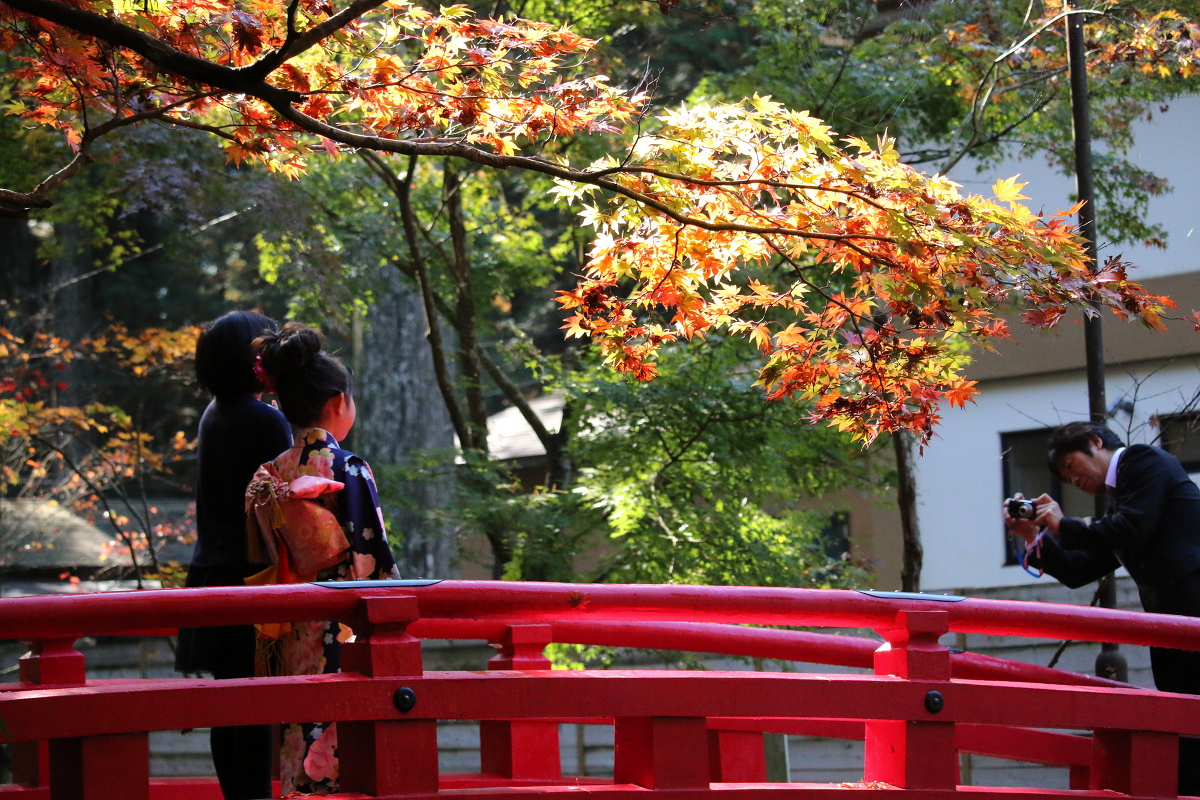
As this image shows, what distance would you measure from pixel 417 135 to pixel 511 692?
2.35m

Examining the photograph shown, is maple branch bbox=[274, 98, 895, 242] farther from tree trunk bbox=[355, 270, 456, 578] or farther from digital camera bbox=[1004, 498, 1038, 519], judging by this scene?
tree trunk bbox=[355, 270, 456, 578]

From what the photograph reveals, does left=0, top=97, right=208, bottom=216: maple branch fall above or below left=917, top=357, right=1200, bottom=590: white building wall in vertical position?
above

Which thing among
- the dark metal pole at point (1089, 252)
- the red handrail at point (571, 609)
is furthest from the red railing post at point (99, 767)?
the dark metal pole at point (1089, 252)

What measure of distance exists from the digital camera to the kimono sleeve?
244cm

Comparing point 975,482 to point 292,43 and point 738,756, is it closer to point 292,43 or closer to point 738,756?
point 738,756

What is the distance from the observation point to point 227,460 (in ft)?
11.5

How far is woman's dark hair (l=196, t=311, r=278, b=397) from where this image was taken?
3514 mm

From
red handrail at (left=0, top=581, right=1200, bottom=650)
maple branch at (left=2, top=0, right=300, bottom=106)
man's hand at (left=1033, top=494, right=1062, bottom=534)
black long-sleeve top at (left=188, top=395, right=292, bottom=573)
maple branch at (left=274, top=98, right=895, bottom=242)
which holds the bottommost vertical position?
red handrail at (left=0, top=581, right=1200, bottom=650)

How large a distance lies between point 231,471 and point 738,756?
7.39 ft

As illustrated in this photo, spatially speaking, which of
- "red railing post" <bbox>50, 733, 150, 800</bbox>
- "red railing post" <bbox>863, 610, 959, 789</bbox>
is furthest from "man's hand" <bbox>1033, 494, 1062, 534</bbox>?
"red railing post" <bbox>50, 733, 150, 800</bbox>

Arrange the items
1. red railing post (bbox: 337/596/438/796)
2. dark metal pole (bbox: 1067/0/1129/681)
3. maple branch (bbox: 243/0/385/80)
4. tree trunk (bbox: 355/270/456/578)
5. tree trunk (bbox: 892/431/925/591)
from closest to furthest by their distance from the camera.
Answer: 1. red railing post (bbox: 337/596/438/796)
2. maple branch (bbox: 243/0/385/80)
3. dark metal pole (bbox: 1067/0/1129/681)
4. tree trunk (bbox: 892/431/925/591)
5. tree trunk (bbox: 355/270/456/578)

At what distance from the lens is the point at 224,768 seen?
3322mm

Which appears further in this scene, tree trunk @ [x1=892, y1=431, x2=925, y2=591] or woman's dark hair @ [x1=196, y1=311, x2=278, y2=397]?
tree trunk @ [x1=892, y1=431, x2=925, y2=591]

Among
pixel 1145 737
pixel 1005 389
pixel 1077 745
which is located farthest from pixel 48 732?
pixel 1005 389
